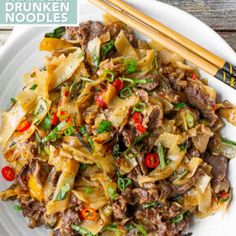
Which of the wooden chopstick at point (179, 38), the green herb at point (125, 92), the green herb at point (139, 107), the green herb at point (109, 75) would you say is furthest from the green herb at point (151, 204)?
the wooden chopstick at point (179, 38)

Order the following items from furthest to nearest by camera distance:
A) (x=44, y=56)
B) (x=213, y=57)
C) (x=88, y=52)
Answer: (x=44, y=56) → (x=88, y=52) → (x=213, y=57)

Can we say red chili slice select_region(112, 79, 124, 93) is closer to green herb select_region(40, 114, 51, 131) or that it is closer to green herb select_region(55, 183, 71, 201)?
green herb select_region(40, 114, 51, 131)

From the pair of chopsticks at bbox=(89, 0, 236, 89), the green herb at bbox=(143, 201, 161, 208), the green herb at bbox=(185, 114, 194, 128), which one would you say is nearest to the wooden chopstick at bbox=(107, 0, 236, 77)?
the pair of chopsticks at bbox=(89, 0, 236, 89)

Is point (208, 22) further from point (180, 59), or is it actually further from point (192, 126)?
point (192, 126)

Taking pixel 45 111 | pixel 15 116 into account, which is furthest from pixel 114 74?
pixel 15 116

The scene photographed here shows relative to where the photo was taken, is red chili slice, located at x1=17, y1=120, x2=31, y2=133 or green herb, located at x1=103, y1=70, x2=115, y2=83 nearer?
green herb, located at x1=103, y1=70, x2=115, y2=83

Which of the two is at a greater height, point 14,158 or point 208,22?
point 208,22

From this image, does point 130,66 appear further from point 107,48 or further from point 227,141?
point 227,141
